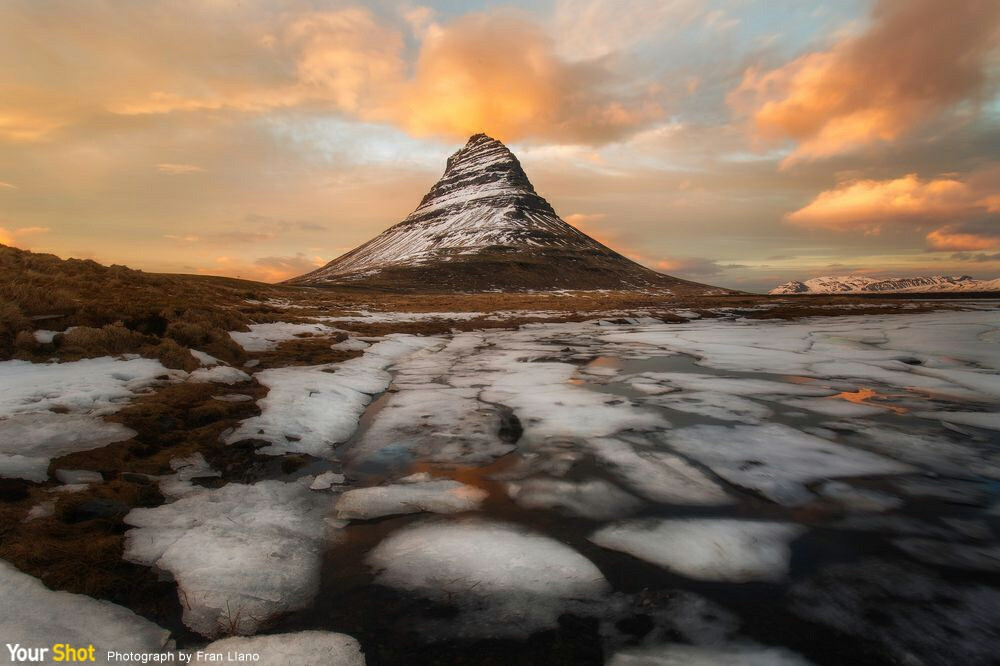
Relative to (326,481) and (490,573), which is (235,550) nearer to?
(326,481)

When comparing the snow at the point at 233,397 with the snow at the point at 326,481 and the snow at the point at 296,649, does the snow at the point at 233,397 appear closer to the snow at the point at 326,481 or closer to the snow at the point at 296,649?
the snow at the point at 326,481

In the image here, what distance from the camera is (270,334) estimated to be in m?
15.8

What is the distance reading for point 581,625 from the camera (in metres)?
3.20

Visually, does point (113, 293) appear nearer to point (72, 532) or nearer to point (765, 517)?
point (72, 532)

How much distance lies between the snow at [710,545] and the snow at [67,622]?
3600mm

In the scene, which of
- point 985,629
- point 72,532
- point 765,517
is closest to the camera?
point 985,629

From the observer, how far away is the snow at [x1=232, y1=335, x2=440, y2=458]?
21.9 feet

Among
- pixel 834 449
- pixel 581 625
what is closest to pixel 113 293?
pixel 581 625

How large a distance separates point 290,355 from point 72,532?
9609mm

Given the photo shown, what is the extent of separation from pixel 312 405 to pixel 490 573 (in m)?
5.63

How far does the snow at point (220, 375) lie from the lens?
9.05m

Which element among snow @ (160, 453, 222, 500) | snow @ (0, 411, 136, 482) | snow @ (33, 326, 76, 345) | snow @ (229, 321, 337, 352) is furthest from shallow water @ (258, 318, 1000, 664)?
snow @ (229, 321, 337, 352)

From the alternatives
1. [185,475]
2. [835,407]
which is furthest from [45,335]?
[835,407]

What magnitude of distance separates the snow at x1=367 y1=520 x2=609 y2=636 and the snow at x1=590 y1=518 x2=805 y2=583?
2.12 feet
